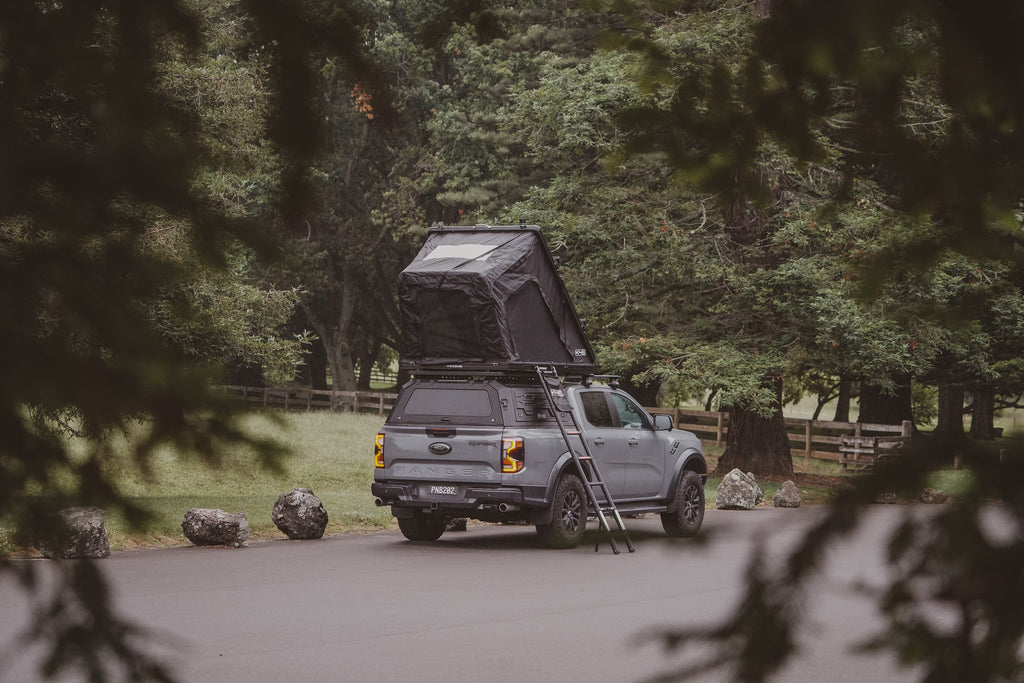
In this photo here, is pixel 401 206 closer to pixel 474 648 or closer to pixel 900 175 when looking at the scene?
pixel 474 648

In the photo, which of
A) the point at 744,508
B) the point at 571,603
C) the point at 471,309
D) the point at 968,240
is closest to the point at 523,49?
the point at 744,508

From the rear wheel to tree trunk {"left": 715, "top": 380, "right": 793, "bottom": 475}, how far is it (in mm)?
14665

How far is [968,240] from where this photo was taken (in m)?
3.17

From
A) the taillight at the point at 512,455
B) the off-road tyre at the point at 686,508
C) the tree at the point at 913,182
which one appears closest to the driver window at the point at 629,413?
the off-road tyre at the point at 686,508

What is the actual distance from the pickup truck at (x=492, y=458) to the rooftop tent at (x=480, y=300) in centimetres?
57

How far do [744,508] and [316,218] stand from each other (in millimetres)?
20675

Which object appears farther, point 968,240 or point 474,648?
point 474,648

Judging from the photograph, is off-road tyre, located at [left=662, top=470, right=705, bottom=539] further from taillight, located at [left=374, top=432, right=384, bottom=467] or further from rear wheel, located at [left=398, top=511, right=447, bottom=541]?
taillight, located at [left=374, top=432, right=384, bottom=467]

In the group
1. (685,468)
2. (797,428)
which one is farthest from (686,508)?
(797,428)

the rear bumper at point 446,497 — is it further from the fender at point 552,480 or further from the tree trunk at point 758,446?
the tree trunk at point 758,446

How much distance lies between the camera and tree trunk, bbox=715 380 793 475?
3033cm

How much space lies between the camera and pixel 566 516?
15.8 metres

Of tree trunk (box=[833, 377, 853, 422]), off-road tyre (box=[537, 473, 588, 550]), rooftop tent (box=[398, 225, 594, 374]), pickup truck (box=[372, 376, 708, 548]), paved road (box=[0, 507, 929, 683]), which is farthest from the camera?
tree trunk (box=[833, 377, 853, 422])

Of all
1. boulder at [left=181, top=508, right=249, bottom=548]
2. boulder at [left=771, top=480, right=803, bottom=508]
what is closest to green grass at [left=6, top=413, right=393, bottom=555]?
boulder at [left=181, top=508, right=249, bottom=548]
